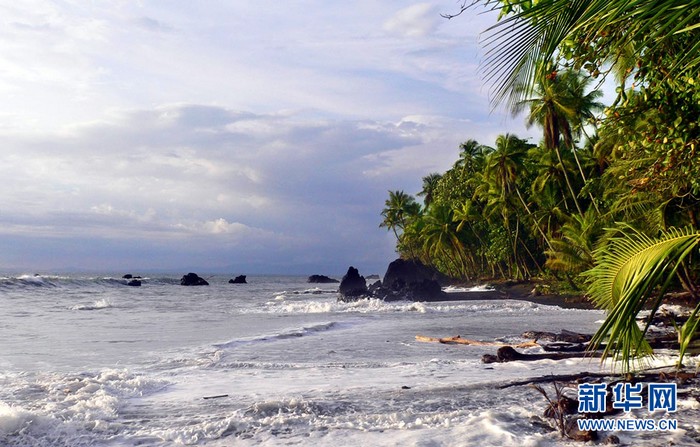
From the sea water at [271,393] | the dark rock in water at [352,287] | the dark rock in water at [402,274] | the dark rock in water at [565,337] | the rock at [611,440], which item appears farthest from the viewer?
the dark rock in water at [402,274]

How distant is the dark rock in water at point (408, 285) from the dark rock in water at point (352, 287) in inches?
53.4

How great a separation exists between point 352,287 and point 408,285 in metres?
3.95

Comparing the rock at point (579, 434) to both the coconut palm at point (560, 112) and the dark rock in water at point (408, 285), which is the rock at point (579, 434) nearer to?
the coconut palm at point (560, 112)

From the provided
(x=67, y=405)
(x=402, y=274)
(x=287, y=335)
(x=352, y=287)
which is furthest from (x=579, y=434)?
(x=402, y=274)

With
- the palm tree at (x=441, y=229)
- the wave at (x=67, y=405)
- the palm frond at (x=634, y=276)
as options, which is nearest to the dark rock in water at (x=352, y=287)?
the palm tree at (x=441, y=229)

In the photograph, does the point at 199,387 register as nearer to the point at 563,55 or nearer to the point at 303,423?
the point at 303,423

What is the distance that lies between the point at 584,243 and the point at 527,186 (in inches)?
778

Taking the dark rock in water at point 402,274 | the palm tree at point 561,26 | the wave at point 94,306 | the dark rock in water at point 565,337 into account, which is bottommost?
the wave at point 94,306

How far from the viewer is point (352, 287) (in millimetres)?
37438

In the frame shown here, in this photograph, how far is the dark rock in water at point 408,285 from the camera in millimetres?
36969

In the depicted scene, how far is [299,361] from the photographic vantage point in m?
10.3

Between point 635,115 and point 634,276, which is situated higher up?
point 635,115

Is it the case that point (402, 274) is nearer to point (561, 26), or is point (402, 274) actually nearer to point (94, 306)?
point (94, 306)

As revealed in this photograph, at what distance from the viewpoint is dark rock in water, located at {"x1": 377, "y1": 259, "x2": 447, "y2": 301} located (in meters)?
37.0
